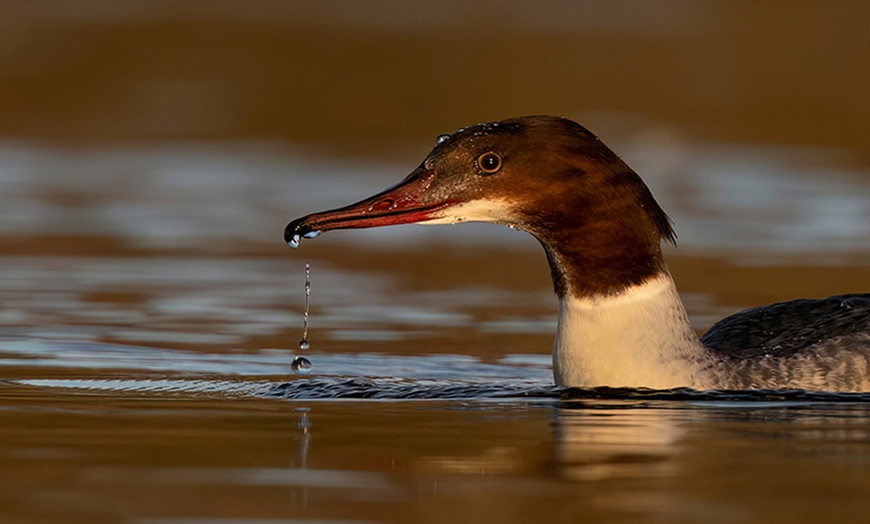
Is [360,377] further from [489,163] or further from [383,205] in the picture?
Answer: [489,163]

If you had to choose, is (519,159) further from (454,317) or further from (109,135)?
(109,135)

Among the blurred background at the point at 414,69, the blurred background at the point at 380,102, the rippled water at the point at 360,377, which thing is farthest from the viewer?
the blurred background at the point at 414,69

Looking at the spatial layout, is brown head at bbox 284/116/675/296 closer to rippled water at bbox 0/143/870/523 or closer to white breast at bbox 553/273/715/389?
white breast at bbox 553/273/715/389

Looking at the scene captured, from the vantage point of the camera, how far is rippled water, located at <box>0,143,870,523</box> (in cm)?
661

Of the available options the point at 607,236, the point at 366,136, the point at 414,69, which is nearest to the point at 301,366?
the point at 607,236

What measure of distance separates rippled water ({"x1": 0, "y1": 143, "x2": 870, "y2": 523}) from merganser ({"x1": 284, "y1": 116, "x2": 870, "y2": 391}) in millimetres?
191

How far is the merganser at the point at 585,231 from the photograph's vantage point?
8.88 m

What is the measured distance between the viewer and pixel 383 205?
902 centimetres

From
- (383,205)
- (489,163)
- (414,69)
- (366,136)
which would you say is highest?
(414,69)

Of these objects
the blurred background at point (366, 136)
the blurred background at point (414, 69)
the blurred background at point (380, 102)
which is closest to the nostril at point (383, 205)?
the blurred background at point (366, 136)

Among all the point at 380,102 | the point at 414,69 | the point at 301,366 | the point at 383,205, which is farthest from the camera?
the point at 414,69

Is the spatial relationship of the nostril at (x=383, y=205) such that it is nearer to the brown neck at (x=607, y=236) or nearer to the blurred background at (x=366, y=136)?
the brown neck at (x=607, y=236)

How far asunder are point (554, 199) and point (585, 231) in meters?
0.19

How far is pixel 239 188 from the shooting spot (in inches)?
746
